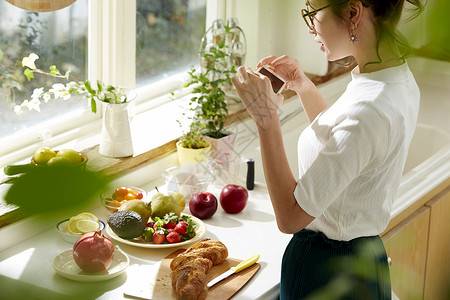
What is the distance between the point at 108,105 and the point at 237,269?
2.08 ft

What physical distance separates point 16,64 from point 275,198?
3.26ft

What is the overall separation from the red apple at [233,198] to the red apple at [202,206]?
0.04 metres

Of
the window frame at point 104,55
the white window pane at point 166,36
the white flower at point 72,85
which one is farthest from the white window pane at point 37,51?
the white window pane at point 166,36

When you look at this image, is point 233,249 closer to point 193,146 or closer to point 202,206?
point 202,206

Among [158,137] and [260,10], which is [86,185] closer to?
[158,137]

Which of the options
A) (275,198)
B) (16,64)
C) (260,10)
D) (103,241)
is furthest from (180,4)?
(275,198)

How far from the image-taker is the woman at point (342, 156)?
3.50 ft

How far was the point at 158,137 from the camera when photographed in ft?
6.68

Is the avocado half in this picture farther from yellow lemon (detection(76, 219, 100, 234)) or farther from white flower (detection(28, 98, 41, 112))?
white flower (detection(28, 98, 41, 112))

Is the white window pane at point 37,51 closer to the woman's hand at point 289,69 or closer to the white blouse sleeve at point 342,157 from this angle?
the woman's hand at point 289,69

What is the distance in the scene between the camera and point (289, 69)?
1462 millimetres

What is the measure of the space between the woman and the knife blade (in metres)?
0.16

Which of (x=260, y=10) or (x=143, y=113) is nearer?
(x=143, y=113)

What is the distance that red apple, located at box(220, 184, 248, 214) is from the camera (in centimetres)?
172
